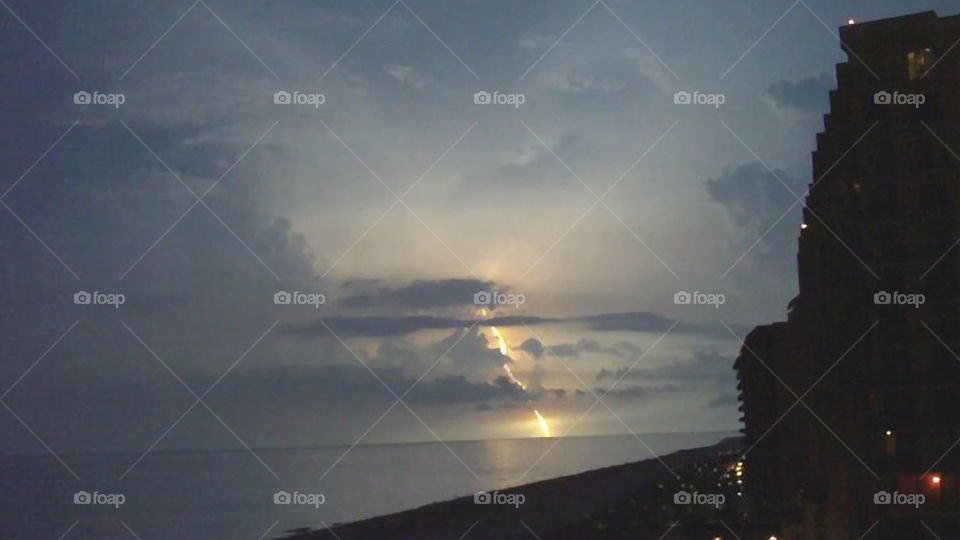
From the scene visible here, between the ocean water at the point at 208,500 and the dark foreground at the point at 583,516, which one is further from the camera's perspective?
the ocean water at the point at 208,500

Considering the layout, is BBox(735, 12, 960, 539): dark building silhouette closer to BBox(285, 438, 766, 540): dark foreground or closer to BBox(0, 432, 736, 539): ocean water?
BBox(285, 438, 766, 540): dark foreground

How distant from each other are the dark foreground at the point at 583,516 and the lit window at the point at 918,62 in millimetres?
21530

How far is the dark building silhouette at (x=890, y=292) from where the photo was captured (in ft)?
106

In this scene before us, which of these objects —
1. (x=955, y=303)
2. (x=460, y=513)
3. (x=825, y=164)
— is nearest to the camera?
(x=955, y=303)

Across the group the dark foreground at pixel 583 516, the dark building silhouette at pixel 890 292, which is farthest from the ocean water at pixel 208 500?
the dark building silhouette at pixel 890 292

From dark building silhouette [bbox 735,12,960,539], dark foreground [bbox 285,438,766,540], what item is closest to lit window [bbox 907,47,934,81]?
dark building silhouette [bbox 735,12,960,539]

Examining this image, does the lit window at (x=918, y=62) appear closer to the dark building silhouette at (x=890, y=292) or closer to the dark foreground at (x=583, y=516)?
the dark building silhouette at (x=890, y=292)

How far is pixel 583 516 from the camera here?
76250mm

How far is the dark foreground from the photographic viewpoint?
176 ft

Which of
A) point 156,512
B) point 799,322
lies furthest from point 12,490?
point 799,322

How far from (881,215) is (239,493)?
414ft

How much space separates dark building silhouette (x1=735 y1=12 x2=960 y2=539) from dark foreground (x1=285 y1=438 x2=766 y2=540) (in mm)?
10427

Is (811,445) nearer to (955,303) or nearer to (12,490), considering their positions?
(955,303)

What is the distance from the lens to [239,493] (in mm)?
144000
